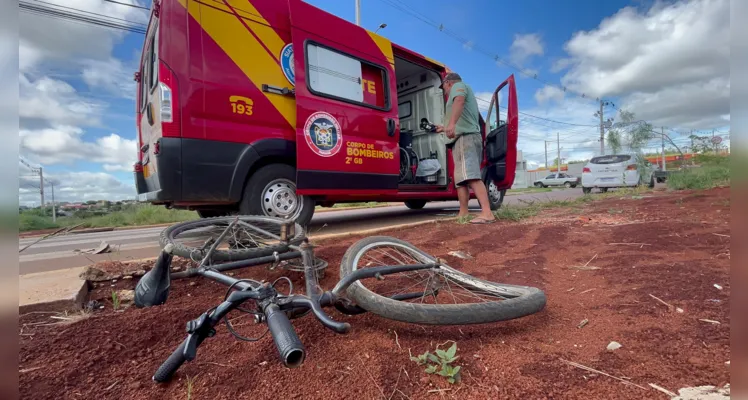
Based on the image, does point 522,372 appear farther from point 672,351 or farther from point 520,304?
point 672,351

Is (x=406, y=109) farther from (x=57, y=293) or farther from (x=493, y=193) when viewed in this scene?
(x=57, y=293)

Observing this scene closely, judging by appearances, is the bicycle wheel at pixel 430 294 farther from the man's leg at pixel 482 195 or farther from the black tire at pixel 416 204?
the black tire at pixel 416 204

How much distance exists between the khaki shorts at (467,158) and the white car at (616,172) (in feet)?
34.2

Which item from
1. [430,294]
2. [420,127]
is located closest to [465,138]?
[420,127]

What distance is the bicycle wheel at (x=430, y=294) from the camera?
3.61 feet

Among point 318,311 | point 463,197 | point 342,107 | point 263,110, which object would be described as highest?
point 342,107

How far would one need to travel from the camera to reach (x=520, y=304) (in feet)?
3.95

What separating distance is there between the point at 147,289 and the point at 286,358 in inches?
48.6

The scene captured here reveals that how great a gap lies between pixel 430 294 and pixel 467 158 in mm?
2986

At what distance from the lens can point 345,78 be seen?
13.6ft

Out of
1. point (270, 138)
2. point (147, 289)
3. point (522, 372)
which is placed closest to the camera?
point (522, 372)

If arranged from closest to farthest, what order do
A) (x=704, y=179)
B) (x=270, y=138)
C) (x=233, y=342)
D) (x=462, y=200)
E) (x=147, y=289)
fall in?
(x=233, y=342) < (x=147, y=289) < (x=270, y=138) < (x=462, y=200) < (x=704, y=179)

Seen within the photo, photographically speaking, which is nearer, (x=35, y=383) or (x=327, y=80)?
(x=35, y=383)

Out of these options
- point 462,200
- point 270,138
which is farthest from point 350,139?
point 462,200
